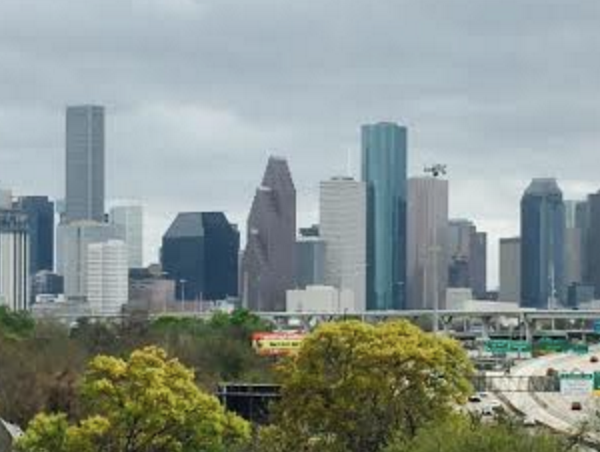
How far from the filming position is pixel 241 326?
128 metres

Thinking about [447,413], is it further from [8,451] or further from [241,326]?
[241,326]

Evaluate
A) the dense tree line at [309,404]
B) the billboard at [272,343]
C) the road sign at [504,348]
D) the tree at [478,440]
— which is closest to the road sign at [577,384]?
the billboard at [272,343]

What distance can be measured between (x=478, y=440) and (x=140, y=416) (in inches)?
506

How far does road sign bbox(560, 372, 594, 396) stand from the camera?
299 ft

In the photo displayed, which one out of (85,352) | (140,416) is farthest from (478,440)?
(85,352)

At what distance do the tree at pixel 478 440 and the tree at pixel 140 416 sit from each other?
7.33 meters

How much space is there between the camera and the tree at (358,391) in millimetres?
48750

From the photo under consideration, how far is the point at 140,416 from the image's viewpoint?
46.2 meters

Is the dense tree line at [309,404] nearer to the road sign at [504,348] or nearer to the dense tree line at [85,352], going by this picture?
the dense tree line at [85,352]

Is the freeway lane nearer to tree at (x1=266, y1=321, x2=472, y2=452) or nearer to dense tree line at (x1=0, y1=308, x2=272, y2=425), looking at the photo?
tree at (x1=266, y1=321, x2=472, y2=452)

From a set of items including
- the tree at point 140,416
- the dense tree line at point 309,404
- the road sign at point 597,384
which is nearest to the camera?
the tree at point 140,416

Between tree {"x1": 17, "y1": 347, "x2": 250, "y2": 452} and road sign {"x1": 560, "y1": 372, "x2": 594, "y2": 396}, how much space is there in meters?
46.7

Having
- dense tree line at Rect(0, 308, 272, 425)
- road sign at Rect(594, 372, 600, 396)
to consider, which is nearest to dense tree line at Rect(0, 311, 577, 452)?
dense tree line at Rect(0, 308, 272, 425)

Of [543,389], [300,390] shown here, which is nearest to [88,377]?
[300,390]
